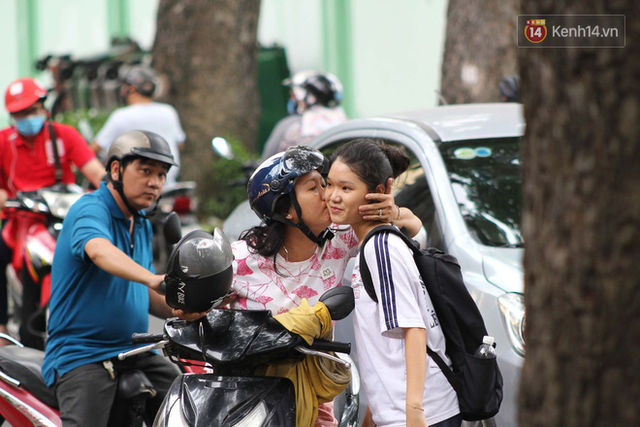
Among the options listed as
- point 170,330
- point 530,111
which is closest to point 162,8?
point 170,330

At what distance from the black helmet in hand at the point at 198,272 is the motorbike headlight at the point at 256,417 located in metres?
0.35

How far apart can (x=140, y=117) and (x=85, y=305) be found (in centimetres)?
526

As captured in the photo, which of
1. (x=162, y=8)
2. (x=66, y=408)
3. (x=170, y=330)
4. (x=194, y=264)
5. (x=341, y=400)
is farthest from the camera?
(x=162, y=8)

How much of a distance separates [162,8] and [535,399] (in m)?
10.6

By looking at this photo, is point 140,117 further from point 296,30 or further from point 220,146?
point 296,30

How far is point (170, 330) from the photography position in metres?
2.96

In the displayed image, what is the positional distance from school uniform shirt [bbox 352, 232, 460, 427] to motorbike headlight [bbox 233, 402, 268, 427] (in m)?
0.39

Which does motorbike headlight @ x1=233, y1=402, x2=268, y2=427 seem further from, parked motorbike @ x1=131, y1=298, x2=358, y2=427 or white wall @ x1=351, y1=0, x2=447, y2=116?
white wall @ x1=351, y1=0, x2=447, y2=116

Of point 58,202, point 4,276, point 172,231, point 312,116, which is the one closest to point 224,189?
point 312,116

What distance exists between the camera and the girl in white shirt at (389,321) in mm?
2920

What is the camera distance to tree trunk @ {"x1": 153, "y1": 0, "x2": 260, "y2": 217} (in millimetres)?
11609

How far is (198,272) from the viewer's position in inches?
107

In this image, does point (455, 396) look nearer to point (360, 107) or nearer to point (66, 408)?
point (66, 408)

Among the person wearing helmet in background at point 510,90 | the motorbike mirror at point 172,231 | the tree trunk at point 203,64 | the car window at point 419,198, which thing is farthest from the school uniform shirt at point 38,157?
the tree trunk at point 203,64
